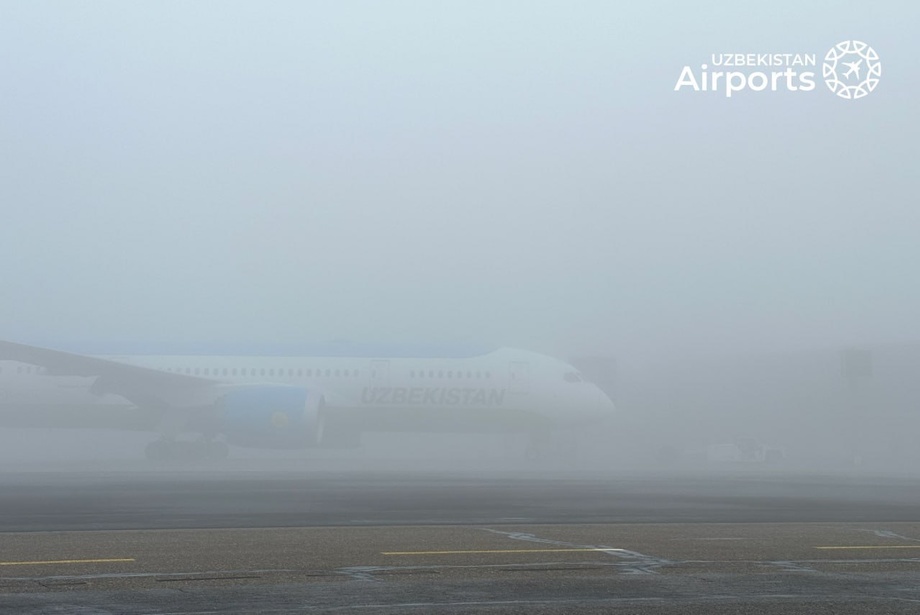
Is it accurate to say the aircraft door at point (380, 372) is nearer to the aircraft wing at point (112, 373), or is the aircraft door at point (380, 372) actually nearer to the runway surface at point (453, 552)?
the aircraft wing at point (112, 373)

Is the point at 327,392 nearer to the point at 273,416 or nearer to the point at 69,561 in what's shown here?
the point at 273,416

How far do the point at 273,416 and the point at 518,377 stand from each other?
29.5ft

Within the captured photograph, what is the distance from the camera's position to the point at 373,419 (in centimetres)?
4062

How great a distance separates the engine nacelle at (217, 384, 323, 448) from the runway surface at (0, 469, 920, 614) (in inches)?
552

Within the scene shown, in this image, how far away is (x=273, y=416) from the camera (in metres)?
36.2

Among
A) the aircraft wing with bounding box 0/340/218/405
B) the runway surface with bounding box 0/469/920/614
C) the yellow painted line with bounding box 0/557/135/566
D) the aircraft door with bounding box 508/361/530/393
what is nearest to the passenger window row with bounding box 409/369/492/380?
the aircraft door with bounding box 508/361/530/393

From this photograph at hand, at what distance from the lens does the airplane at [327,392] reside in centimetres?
3909

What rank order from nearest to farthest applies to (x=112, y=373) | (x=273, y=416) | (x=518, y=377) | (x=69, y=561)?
1. (x=69, y=561)
2. (x=273, y=416)
3. (x=112, y=373)
4. (x=518, y=377)

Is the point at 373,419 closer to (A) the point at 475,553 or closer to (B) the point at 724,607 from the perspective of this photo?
(A) the point at 475,553

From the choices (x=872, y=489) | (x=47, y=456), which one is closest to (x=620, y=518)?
(x=872, y=489)

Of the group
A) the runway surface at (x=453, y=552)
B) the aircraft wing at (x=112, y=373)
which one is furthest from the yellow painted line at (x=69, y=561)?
the aircraft wing at (x=112, y=373)

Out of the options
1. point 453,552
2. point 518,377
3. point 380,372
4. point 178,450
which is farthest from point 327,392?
point 453,552

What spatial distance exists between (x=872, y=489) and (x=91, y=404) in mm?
27267

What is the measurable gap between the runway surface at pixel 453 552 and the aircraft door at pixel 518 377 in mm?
18147
